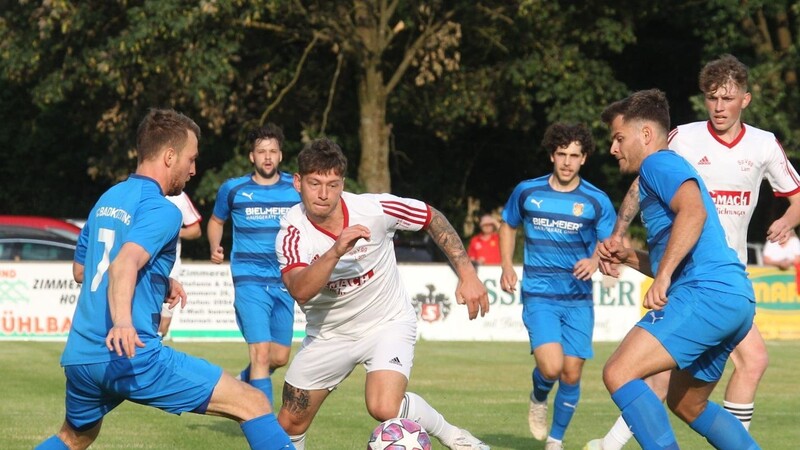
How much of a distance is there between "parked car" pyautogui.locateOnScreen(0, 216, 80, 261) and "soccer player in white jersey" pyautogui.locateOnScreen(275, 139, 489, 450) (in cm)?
1497

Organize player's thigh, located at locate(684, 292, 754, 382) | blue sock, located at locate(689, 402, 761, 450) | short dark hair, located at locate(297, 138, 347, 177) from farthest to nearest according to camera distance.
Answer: short dark hair, located at locate(297, 138, 347, 177)
blue sock, located at locate(689, 402, 761, 450)
player's thigh, located at locate(684, 292, 754, 382)

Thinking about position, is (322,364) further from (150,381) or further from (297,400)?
(150,381)

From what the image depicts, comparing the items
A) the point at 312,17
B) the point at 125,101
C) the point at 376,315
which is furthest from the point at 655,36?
the point at 376,315

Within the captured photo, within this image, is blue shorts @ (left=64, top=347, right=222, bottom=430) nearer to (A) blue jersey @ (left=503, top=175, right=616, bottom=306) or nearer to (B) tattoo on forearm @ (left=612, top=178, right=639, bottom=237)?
(B) tattoo on forearm @ (left=612, top=178, right=639, bottom=237)

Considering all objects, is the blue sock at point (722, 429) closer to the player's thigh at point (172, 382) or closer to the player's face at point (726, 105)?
the player's face at point (726, 105)

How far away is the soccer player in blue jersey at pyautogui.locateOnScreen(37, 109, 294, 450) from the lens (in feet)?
19.9

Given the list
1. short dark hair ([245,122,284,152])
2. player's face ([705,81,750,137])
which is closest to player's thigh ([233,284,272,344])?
short dark hair ([245,122,284,152])

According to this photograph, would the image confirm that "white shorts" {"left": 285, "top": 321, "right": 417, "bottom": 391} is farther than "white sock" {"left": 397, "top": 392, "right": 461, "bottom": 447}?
Yes

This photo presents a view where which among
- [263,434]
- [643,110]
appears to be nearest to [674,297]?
[643,110]

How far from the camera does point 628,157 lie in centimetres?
691

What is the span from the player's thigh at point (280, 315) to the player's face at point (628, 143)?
4315 mm

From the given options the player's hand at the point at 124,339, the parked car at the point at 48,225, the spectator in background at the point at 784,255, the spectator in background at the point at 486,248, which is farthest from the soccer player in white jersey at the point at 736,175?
the parked car at the point at 48,225

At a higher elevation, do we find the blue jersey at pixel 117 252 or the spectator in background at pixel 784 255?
the blue jersey at pixel 117 252

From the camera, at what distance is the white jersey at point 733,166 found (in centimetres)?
841
